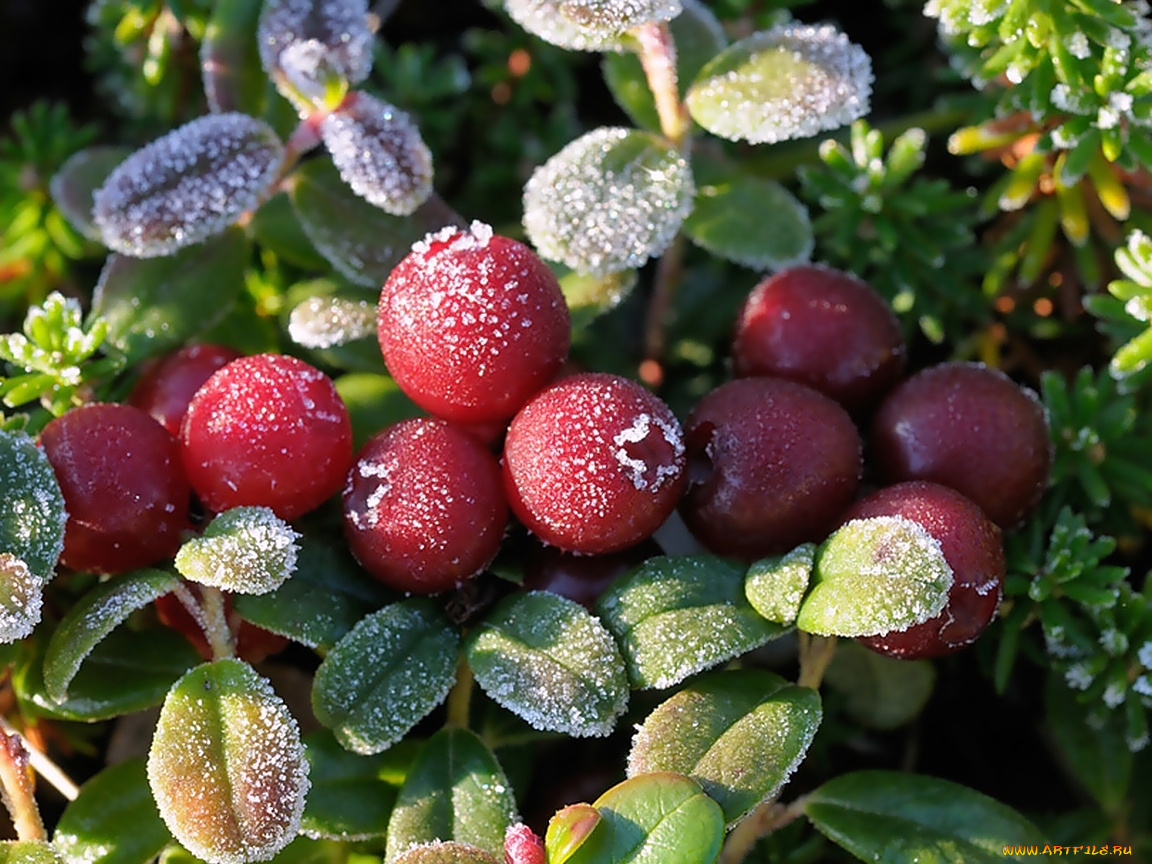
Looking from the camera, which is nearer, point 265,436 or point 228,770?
point 228,770

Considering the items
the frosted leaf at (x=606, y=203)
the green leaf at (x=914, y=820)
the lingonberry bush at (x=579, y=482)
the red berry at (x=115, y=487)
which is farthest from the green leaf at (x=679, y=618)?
the red berry at (x=115, y=487)

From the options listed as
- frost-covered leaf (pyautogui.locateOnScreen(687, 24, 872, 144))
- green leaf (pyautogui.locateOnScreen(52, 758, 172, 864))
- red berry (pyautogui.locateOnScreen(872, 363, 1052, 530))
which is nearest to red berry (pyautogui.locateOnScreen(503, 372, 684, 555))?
red berry (pyautogui.locateOnScreen(872, 363, 1052, 530))

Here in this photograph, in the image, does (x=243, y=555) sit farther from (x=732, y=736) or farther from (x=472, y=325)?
(x=732, y=736)

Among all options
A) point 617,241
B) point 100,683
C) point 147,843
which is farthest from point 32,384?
point 617,241

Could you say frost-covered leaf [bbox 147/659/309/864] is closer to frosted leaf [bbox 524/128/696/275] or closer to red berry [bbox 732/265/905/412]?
frosted leaf [bbox 524/128/696/275]

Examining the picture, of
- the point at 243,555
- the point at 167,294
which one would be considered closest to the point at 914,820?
the point at 243,555

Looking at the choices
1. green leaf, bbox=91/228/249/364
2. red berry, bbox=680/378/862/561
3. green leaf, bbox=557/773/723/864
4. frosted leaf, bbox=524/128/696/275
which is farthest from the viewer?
green leaf, bbox=91/228/249/364

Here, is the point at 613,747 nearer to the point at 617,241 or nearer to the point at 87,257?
the point at 617,241
